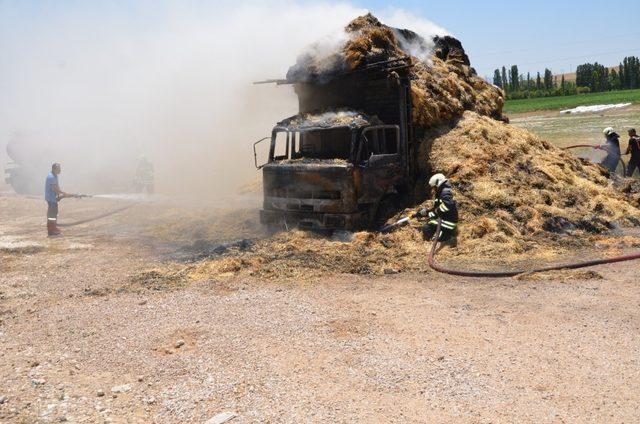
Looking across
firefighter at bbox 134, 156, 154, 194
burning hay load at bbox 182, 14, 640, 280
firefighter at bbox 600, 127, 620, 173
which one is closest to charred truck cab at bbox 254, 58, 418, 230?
burning hay load at bbox 182, 14, 640, 280

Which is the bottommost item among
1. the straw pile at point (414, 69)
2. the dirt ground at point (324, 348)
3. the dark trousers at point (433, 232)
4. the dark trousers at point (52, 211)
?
the dirt ground at point (324, 348)

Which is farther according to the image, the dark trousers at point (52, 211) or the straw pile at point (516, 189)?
the dark trousers at point (52, 211)

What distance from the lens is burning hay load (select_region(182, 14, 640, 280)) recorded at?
934 centimetres

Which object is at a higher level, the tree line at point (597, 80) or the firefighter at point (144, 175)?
the tree line at point (597, 80)

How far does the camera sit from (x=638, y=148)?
50.9 ft

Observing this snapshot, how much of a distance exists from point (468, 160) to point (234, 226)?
5.31 metres

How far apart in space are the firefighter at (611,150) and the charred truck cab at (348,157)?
681 centimetres

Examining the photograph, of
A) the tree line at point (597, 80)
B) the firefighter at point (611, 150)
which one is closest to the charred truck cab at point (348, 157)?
the firefighter at point (611, 150)

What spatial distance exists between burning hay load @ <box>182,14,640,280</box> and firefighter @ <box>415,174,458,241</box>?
0.72 ft

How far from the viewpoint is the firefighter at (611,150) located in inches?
620

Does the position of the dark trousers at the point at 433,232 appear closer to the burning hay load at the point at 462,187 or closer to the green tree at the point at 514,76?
the burning hay load at the point at 462,187

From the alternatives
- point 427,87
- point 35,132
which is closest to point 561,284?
point 427,87

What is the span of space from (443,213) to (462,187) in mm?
1748

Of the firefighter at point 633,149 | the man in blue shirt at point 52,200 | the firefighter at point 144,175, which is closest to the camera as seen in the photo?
the man in blue shirt at point 52,200
